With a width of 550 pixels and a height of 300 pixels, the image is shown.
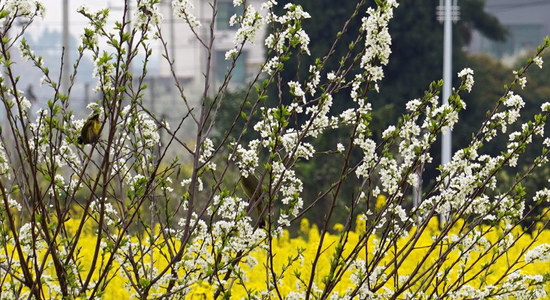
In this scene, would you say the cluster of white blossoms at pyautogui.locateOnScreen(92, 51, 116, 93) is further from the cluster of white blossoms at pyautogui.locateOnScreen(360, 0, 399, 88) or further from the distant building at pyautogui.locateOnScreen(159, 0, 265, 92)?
the distant building at pyautogui.locateOnScreen(159, 0, 265, 92)

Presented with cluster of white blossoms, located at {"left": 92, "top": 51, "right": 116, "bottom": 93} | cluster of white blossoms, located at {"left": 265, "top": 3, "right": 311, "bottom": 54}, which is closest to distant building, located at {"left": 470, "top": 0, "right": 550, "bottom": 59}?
cluster of white blossoms, located at {"left": 265, "top": 3, "right": 311, "bottom": 54}

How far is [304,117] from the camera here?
18844 mm

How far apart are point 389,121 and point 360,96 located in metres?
15.2

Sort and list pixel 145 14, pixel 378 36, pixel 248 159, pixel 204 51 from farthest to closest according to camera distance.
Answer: pixel 204 51 < pixel 248 159 < pixel 378 36 < pixel 145 14

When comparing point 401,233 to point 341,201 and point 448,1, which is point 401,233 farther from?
point 448,1

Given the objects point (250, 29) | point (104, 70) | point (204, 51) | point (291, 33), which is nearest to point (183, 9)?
point (250, 29)

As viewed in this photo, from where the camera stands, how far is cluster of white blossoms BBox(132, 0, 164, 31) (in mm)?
2494

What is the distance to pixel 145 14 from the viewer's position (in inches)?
99.0

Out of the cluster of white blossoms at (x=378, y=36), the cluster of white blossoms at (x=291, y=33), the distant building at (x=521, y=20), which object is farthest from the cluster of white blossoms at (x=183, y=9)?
the distant building at (x=521, y=20)

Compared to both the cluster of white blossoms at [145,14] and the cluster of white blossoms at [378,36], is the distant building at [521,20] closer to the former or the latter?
the cluster of white blossoms at [378,36]

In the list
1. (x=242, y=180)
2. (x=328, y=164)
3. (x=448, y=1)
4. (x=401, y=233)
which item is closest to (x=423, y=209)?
(x=401, y=233)

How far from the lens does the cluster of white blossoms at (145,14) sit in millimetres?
2494

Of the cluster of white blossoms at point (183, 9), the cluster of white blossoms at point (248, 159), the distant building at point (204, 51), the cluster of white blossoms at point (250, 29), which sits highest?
the distant building at point (204, 51)

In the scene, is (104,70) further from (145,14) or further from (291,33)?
(291,33)
